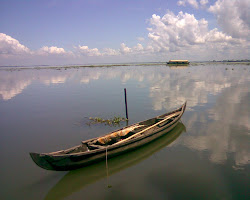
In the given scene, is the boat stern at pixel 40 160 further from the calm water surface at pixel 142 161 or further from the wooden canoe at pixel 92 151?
the calm water surface at pixel 142 161

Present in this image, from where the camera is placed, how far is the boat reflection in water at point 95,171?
7229 millimetres

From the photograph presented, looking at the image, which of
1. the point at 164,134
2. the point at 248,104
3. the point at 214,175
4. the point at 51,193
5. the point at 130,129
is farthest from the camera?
the point at 248,104

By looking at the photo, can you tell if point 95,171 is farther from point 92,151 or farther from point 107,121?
point 107,121

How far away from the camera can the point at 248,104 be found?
1838 cm

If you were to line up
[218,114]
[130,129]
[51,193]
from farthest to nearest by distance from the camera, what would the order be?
[218,114] → [130,129] → [51,193]

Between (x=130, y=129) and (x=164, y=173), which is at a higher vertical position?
(x=130, y=129)

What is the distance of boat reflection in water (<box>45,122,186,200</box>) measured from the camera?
7.23 metres

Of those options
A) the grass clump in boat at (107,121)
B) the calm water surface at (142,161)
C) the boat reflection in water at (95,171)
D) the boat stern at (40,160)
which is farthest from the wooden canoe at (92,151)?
the grass clump in boat at (107,121)

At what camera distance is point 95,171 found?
8312mm

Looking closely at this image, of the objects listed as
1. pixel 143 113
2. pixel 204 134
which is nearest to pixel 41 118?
A: pixel 143 113

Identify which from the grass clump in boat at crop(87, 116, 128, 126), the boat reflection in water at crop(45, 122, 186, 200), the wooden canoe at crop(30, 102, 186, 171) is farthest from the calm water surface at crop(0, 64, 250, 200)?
the grass clump in boat at crop(87, 116, 128, 126)

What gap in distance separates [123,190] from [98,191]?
1024mm

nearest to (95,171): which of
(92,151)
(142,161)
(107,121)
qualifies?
(92,151)

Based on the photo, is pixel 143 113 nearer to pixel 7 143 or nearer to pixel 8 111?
pixel 7 143
